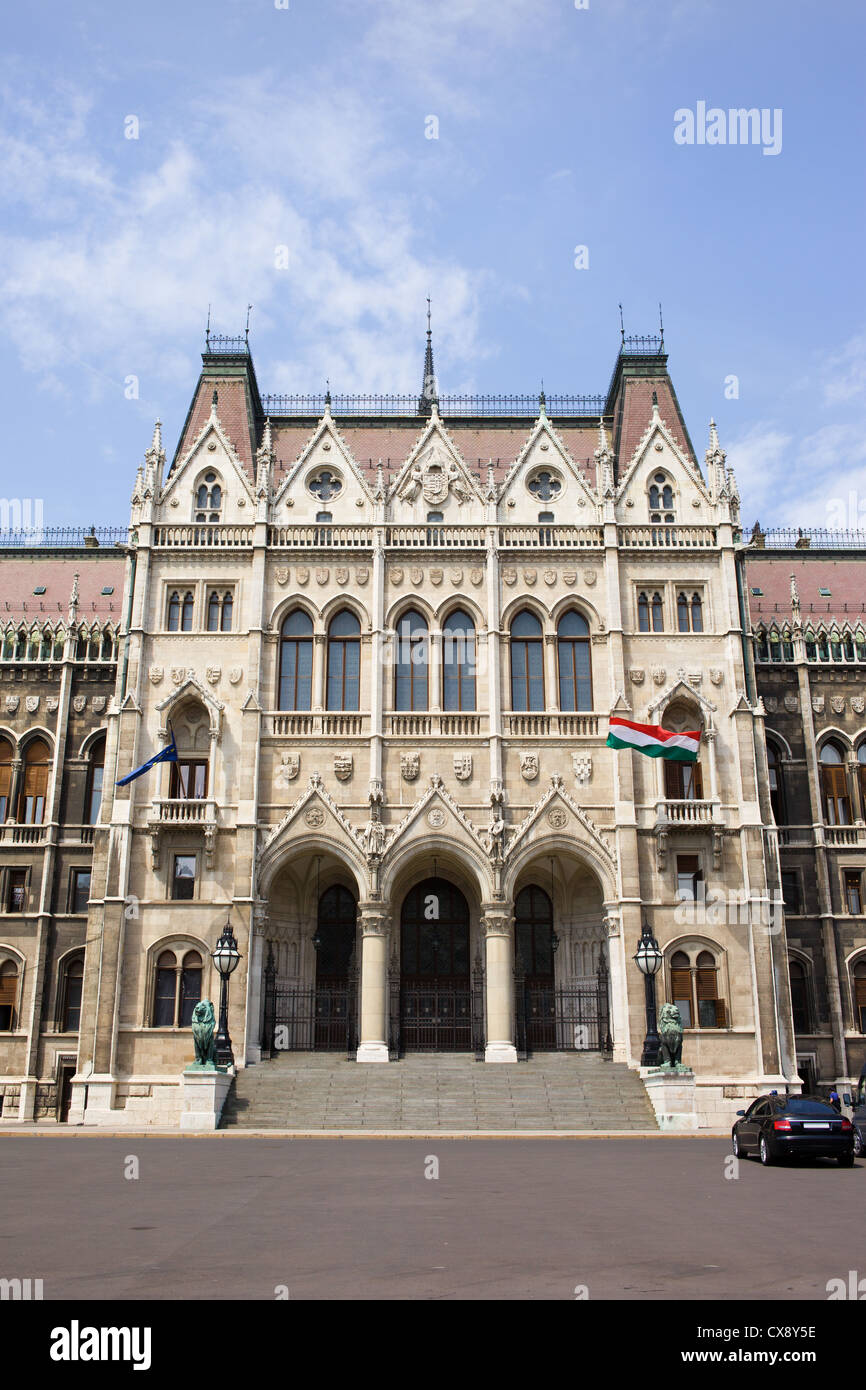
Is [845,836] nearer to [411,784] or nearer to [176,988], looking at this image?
[411,784]

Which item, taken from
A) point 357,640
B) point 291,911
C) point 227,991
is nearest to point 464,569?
point 357,640

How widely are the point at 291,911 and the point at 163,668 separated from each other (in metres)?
9.12

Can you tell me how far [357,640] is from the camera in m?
41.2

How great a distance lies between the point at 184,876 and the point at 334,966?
19.7 feet

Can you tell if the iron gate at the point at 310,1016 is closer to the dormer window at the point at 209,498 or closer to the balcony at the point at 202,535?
the balcony at the point at 202,535

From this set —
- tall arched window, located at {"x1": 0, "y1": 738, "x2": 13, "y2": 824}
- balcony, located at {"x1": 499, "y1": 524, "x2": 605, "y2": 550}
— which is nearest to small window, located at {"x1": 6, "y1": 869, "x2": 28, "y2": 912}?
tall arched window, located at {"x1": 0, "y1": 738, "x2": 13, "y2": 824}

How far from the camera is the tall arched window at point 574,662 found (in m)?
40.6

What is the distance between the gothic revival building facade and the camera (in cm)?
3766

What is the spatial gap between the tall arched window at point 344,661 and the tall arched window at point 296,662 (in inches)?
27.6

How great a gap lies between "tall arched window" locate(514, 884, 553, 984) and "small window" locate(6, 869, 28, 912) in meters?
17.6

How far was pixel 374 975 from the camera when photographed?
1469 inches

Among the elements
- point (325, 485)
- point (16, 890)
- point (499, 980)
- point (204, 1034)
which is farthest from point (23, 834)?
point (499, 980)

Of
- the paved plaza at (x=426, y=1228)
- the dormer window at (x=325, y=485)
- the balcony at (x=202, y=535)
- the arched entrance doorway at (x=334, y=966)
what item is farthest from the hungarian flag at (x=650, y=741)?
the paved plaza at (x=426, y=1228)
